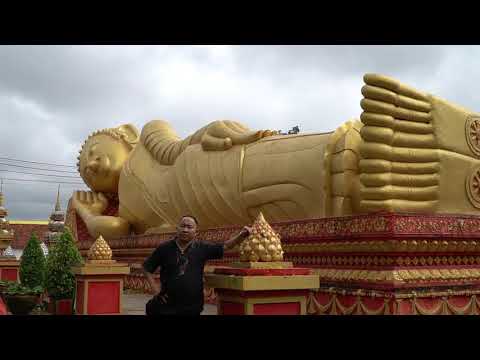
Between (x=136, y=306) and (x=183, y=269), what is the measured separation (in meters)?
5.14

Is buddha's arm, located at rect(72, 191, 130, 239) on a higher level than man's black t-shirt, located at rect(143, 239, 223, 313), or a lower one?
higher

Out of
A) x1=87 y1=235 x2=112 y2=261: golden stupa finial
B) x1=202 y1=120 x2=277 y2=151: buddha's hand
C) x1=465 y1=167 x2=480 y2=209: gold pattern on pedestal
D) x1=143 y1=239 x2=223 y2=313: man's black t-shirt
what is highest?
x1=202 y1=120 x2=277 y2=151: buddha's hand

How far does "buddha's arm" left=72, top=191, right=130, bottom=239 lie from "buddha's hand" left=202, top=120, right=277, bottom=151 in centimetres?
362

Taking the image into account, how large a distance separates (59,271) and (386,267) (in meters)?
4.28

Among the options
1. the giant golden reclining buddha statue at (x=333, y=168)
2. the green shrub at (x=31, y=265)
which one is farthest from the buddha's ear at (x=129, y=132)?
the green shrub at (x=31, y=265)

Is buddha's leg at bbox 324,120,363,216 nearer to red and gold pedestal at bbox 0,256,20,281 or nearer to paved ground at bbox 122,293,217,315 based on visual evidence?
paved ground at bbox 122,293,217,315

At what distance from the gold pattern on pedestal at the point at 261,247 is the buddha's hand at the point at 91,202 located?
1035cm

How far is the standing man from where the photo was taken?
335 cm

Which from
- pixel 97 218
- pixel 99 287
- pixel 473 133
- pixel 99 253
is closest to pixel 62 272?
pixel 99 253

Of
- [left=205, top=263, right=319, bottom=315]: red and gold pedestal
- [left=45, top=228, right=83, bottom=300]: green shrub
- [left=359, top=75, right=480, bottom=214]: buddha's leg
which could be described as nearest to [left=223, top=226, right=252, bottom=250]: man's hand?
[left=205, top=263, right=319, bottom=315]: red and gold pedestal

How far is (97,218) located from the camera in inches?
497

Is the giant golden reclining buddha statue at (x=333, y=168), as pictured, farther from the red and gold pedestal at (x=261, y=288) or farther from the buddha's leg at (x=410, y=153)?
the red and gold pedestal at (x=261, y=288)

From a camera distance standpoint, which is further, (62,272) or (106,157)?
(106,157)

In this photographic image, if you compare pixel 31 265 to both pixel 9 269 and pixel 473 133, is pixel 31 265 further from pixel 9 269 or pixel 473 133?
pixel 473 133
